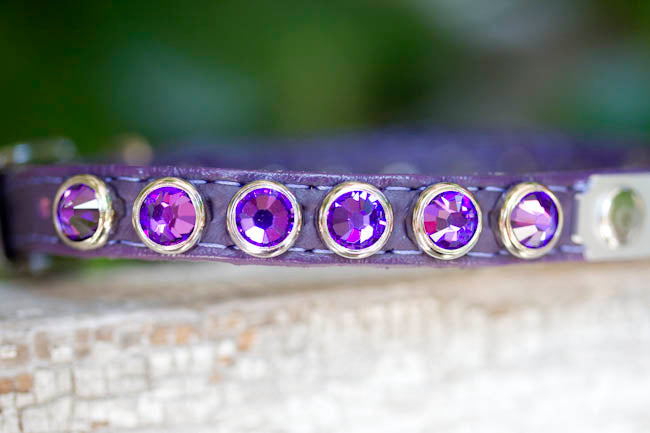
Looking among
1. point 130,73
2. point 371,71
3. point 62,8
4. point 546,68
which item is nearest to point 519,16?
point 546,68

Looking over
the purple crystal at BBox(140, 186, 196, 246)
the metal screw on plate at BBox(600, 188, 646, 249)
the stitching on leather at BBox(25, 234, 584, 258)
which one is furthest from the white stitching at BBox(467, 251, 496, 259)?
the purple crystal at BBox(140, 186, 196, 246)

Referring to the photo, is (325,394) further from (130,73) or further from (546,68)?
(546,68)

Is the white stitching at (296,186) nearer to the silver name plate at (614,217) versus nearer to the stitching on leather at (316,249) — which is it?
the stitching on leather at (316,249)

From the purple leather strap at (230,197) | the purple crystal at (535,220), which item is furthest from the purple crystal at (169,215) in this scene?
the purple crystal at (535,220)

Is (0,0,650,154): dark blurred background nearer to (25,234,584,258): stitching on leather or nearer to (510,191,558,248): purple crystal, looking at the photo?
(25,234,584,258): stitching on leather

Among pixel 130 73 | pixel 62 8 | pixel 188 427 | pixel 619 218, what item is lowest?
pixel 188 427

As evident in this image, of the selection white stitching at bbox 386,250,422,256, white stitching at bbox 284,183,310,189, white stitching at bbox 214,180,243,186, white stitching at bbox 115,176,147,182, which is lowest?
white stitching at bbox 386,250,422,256
